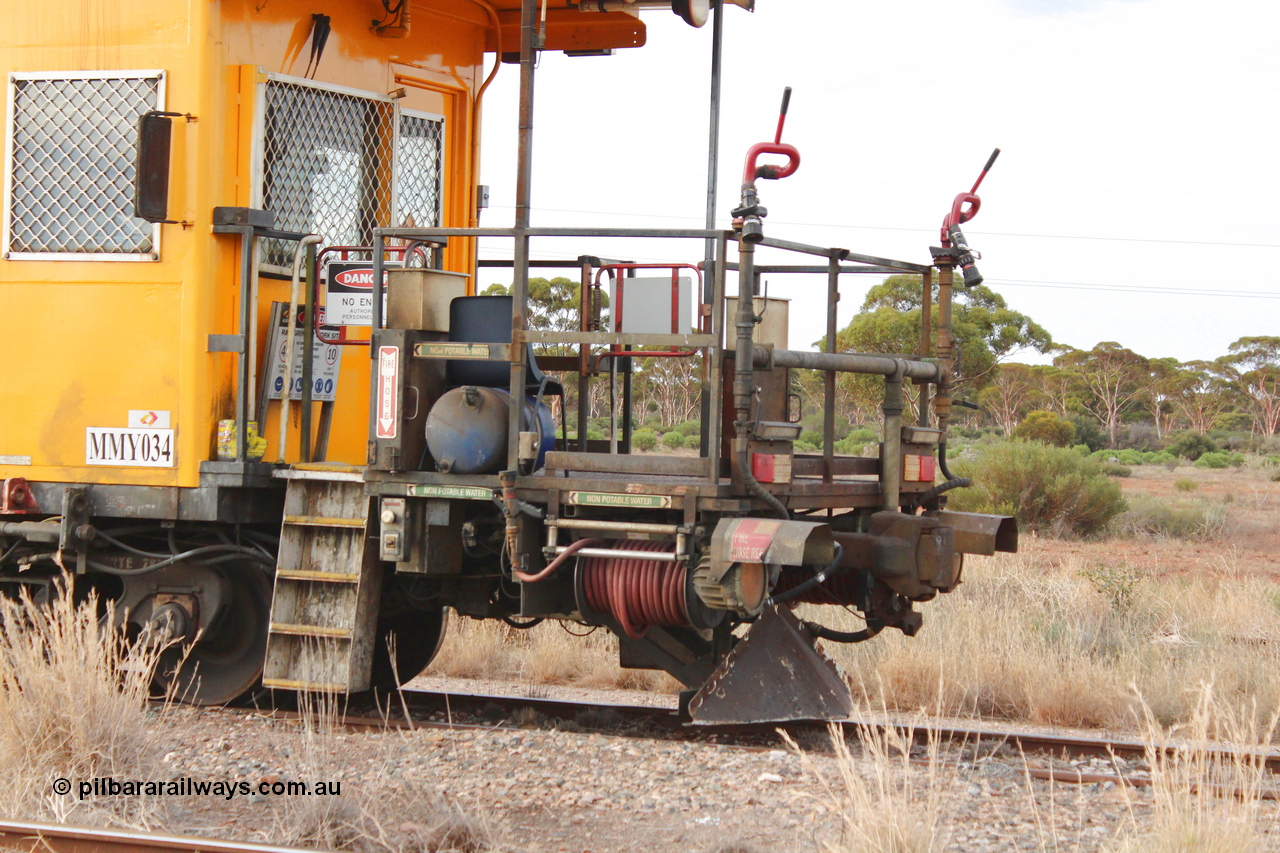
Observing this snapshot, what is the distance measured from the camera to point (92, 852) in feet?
15.4

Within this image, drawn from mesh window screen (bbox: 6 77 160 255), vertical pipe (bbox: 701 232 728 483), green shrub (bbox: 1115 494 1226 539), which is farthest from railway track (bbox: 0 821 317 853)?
green shrub (bbox: 1115 494 1226 539)

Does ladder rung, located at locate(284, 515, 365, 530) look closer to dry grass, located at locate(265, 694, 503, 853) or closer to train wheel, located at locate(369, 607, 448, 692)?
train wheel, located at locate(369, 607, 448, 692)

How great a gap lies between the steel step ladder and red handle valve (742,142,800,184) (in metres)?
2.62

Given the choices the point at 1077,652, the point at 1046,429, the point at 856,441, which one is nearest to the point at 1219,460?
the point at 1046,429

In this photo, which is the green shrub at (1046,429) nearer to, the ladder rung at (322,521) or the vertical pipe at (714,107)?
the vertical pipe at (714,107)

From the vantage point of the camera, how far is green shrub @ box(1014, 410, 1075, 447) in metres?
39.7

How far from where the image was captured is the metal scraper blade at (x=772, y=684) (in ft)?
19.6

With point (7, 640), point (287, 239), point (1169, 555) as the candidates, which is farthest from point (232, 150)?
point (1169, 555)

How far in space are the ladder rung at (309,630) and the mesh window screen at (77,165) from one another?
2.20m

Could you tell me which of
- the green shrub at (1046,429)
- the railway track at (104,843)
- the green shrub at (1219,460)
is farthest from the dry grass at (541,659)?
the green shrub at (1219,460)

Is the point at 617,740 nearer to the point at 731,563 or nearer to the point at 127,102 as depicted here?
the point at 731,563

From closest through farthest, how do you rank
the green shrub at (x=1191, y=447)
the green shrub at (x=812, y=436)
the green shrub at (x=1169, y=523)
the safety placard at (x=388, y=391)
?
1. the safety placard at (x=388, y=391)
2. the green shrub at (x=1169, y=523)
3. the green shrub at (x=812, y=436)
4. the green shrub at (x=1191, y=447)

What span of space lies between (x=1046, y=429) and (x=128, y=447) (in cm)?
3634

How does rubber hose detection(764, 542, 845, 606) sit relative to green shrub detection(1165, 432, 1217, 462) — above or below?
below
